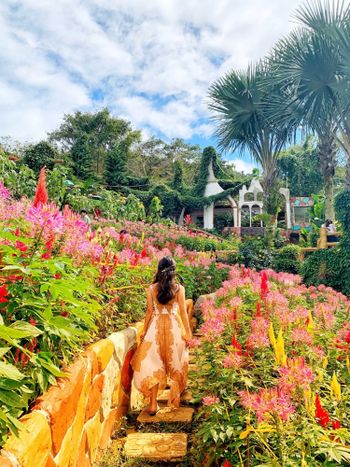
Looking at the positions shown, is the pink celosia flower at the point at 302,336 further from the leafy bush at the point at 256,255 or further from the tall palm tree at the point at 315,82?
the tall palm tree at the point at 315,82

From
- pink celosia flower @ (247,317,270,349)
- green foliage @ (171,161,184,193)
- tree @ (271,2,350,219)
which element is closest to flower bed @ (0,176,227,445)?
pink celosia flower @ (247,317,270,349)

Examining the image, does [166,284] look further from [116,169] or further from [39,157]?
[116,169]

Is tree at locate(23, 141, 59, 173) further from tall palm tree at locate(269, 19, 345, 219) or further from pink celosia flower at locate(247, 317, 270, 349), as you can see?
pink celosia flower at locate(247, 317, 270, 349)

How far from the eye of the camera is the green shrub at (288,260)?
11156 mm

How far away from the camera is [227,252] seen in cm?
1177

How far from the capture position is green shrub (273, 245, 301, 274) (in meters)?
11.2

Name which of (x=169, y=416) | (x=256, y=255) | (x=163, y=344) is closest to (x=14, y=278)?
(x=163, y=344)

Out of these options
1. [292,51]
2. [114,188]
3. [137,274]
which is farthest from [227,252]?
[114,188]

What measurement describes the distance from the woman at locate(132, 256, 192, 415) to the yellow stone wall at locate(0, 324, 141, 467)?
155 millimetres

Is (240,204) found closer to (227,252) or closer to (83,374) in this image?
(227,252)

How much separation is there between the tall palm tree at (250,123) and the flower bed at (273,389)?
1471cm

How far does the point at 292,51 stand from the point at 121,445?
14.3 metres

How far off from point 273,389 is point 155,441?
1.07 metres

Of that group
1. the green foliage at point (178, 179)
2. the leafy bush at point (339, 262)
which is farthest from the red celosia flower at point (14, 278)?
the green foliage at point (178, 179)
